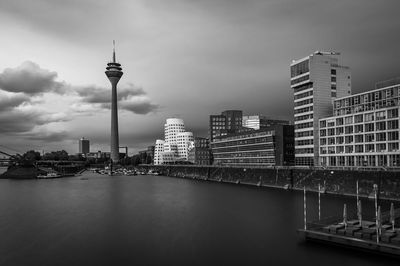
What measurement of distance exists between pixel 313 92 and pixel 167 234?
330ft

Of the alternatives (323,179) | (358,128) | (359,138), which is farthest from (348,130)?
(323,179)

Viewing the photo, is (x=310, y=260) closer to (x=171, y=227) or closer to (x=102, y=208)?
(x=171, y=227)

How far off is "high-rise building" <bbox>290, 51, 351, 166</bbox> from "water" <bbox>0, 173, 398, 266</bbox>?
2016 inches

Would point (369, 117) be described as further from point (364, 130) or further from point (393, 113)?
point (393, 113)

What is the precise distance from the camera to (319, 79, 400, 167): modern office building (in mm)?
Result: 106625

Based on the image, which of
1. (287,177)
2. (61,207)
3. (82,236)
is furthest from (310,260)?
(287,177)

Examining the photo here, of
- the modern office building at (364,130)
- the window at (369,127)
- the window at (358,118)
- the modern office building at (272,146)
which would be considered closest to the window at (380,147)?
Answer: the modern office building at (364,130)

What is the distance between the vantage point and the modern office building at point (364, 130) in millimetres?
106625

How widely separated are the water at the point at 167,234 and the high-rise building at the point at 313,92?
2016 inches

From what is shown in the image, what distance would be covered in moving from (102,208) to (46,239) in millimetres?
31599

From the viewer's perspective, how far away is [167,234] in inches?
2184

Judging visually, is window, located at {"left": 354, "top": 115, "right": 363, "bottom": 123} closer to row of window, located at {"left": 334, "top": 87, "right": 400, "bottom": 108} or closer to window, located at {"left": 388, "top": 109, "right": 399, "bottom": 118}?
row of window, located at {"left": 334, "top": 87, "right": 400, "bottom": 108}

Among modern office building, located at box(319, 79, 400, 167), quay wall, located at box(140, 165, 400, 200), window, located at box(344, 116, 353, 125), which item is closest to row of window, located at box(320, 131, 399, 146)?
modern office building, located at box(319, 79, 400, 167)

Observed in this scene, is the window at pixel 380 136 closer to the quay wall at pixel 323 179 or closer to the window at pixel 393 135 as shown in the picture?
the window at pixel 393 135
